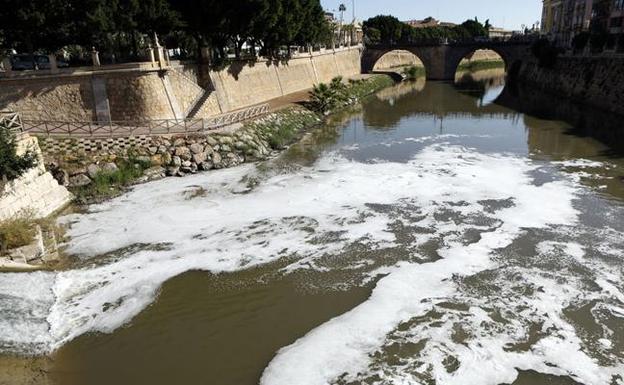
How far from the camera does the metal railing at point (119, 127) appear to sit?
23719 millimetres

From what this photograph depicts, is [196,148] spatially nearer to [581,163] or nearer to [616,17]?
[581,163]

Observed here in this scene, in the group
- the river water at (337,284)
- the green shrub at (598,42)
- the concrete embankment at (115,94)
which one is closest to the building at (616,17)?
the green shrub at (598,42)

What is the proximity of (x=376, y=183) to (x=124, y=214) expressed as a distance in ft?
37.1

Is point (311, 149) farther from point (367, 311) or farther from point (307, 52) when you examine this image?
point (307, 52)

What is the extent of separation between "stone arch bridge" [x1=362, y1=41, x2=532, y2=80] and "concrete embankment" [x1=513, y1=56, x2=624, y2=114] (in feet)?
41.1

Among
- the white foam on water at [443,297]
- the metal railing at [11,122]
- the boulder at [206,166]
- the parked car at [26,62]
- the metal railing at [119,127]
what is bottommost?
the white foam on water at [443,297]

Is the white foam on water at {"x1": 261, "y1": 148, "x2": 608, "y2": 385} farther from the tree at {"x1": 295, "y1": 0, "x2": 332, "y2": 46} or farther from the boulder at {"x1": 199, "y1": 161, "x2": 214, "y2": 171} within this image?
the tree at {"x1": 295, "y1": 0, "x2": 332, "y2": 46}

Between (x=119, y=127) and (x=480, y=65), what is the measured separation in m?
93.4

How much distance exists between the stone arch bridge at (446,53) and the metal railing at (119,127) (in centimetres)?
5442

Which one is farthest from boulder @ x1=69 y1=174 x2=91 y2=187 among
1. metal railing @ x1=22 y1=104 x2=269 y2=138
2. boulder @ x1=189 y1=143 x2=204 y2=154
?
boulder @ x1=189 y1=143 x2=204 y2=154

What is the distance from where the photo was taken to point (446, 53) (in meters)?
75.4

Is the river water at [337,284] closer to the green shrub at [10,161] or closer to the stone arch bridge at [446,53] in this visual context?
the green shrub at [10,161]

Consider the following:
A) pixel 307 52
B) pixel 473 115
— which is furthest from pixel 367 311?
pixel 307 52

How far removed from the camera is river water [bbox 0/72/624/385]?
404 inches
